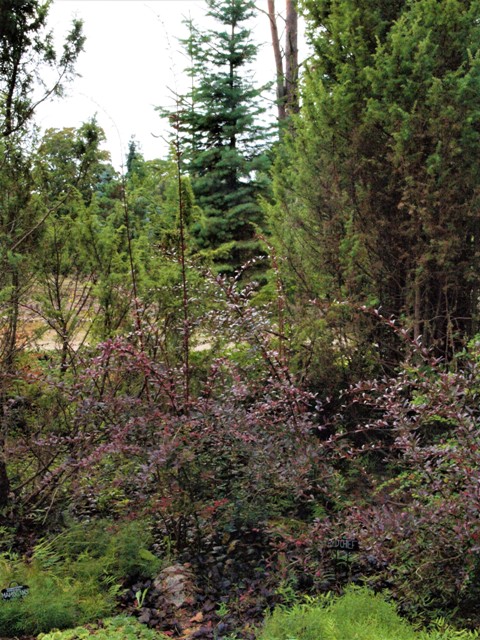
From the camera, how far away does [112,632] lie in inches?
117

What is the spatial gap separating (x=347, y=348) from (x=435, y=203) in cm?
143

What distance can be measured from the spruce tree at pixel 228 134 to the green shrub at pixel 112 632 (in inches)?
482

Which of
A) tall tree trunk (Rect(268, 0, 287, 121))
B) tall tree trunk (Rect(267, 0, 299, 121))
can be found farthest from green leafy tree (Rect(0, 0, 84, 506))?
tall tree trunk (Rect(268, 0, 287, 121))

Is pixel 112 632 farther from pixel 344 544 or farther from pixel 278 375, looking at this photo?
pixel 278 375

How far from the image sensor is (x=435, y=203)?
5086 mm

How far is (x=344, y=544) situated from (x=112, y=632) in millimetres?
1215

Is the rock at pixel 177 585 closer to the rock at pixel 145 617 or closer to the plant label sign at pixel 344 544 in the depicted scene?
the rock at pixel 145 617

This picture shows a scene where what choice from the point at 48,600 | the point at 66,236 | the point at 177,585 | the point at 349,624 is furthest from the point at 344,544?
the point at 66,236

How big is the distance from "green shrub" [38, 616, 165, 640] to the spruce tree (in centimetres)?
1223

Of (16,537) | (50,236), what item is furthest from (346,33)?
(16,537)

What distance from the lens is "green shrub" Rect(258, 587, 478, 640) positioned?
8.68ft

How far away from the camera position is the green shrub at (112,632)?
292 cm

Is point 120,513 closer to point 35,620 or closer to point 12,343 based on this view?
point 35,620

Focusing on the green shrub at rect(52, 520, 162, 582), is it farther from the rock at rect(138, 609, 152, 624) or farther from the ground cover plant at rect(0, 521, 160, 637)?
the rock at rect(138, 609, 152, 624)
